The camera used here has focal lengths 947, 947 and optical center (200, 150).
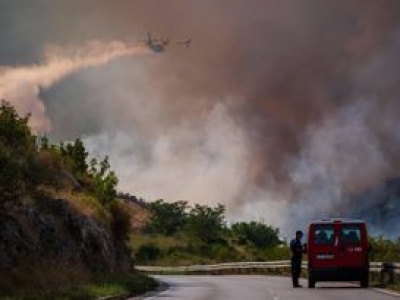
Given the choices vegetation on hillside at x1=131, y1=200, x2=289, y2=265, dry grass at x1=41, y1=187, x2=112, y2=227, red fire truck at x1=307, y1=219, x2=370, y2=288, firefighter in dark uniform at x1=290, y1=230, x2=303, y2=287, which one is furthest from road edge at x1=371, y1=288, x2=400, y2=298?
vegetation on hillside at x1=131, y1=200, x2=289, y2=265

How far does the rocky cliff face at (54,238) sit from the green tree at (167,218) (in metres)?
93.3

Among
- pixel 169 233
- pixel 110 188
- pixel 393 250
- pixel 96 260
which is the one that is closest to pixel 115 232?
pixel 110 188

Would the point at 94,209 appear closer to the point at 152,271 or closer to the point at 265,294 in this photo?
the point at 265,294

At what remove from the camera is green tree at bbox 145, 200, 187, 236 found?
141625 millimetres

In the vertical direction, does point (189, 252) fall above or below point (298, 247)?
above

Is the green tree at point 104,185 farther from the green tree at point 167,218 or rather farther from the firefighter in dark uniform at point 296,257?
the green tree at point 167,218

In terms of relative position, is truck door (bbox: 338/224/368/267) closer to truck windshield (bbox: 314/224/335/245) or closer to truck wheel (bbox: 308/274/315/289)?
truck windshield (bbox: 314/224/335/245)

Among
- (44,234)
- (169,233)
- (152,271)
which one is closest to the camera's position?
(44,234)

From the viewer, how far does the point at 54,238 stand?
116 ft

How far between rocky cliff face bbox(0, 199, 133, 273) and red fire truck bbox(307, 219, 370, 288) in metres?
9.36

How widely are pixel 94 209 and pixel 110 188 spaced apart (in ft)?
28.4

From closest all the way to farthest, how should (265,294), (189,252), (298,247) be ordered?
(265,294) < (298,247) < (189,252)

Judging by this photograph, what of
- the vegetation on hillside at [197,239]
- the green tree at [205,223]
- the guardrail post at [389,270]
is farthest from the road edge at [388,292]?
the green tree at [205,223]

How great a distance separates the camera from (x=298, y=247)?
3794cm
